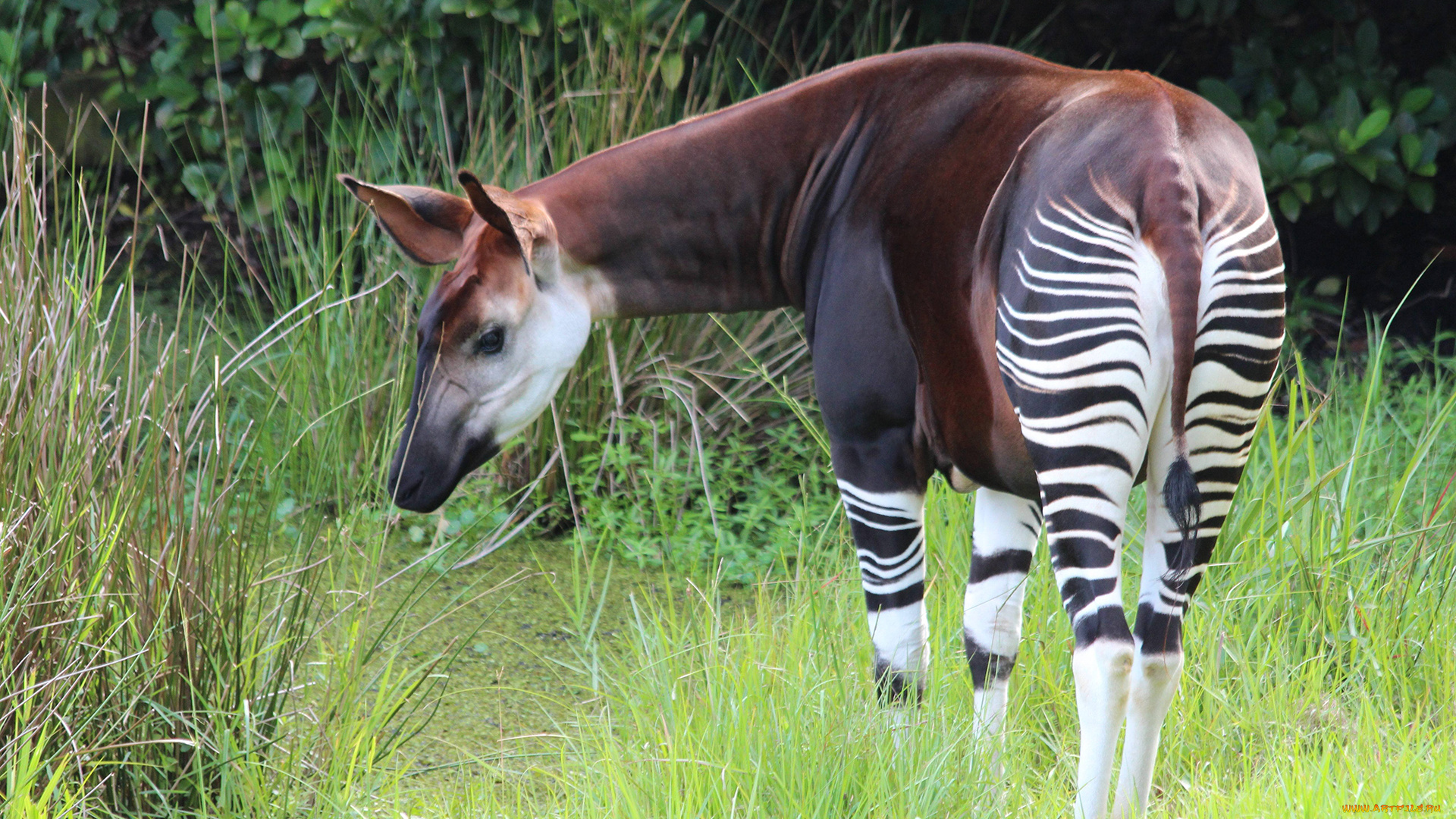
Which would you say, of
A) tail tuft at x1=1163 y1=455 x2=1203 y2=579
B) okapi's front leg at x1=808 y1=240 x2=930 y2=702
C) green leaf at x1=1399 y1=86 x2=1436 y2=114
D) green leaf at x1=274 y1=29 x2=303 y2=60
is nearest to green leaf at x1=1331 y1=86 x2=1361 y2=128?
green leaf at x1=1399 y1=86 x2=1436 y2=114

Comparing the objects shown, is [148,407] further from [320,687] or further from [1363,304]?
[1363,304]

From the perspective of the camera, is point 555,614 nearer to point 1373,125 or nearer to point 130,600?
point 130,600

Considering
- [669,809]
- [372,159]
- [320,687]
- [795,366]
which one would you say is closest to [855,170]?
[669,809]

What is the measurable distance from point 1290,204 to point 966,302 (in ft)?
8.00

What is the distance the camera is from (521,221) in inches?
82.0

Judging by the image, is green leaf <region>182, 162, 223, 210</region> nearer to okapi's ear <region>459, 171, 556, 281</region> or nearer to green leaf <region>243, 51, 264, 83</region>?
green leaf <region>243, 51, 264, 83</region>

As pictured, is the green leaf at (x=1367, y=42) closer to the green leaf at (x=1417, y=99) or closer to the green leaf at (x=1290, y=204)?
the green leaf at (x=1417, y=99)

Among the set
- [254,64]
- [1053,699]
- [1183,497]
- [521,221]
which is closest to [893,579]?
[1053,699]

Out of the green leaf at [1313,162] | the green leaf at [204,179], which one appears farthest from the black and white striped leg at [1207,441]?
the green leaf at [204,179]

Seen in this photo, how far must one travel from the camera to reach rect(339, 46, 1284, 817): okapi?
1.62 m

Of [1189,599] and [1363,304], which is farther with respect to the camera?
[1363,304]

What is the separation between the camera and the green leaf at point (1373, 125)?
3.71 m

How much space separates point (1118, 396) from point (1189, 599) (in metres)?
0.37

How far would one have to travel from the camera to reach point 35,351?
184 centimetres
